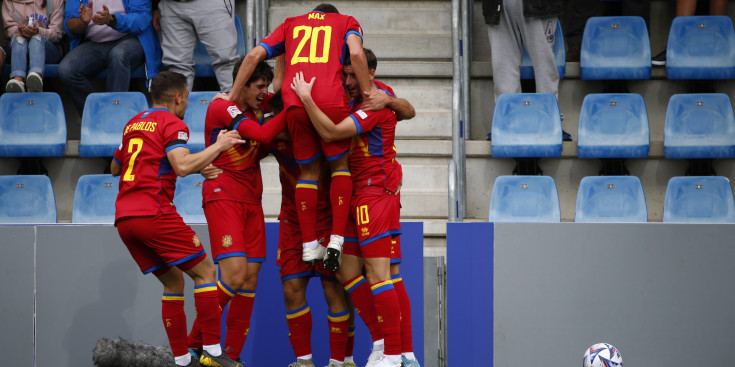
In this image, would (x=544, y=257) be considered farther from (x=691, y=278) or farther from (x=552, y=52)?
(x=552, y=52)

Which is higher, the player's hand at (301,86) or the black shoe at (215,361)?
the player's hand at (301,86)

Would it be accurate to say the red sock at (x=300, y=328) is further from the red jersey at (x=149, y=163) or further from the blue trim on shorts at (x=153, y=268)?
the red jersey at (x=149, y=163)

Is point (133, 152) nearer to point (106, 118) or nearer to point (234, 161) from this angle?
point (234, 161)

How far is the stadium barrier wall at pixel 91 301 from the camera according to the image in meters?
6.11

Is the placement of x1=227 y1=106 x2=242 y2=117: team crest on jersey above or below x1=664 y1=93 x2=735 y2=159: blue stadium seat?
above

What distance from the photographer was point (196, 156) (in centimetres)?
509

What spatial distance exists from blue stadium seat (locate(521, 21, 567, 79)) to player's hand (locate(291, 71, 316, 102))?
3362 mm

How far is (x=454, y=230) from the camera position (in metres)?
5.95

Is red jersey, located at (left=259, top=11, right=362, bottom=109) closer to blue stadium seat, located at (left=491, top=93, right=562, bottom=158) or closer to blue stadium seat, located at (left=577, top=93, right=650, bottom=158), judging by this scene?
blue stadium seat, located at (left=491, top=93, right=562, bottom=158)

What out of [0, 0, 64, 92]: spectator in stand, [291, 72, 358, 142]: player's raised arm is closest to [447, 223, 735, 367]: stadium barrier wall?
[291, 72, 358, 142]: player's raised arm

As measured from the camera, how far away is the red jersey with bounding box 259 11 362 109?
5.27 meters

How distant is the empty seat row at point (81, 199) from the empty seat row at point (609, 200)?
98.7 inches

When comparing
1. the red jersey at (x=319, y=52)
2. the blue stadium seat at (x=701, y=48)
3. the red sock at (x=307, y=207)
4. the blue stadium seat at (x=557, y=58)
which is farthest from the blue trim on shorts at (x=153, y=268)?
the blue stadium seat at (x=701, y=48)

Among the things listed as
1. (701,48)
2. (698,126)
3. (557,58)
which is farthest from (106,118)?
(701,48)
